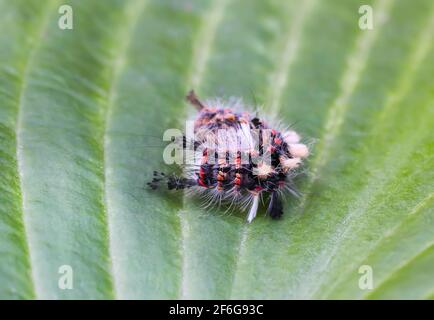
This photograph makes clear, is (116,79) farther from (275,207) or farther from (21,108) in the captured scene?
(275,207)

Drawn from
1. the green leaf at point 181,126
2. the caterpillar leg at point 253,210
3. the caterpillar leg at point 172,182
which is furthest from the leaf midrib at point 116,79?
the caterpillar leg at point 253,210

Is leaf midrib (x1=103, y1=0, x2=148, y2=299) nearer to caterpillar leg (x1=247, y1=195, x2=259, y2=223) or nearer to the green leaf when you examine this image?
the green leaf

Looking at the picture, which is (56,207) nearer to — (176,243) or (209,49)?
(176,243)

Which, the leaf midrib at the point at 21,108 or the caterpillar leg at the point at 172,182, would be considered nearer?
the leaf midrib at the point at 21,108

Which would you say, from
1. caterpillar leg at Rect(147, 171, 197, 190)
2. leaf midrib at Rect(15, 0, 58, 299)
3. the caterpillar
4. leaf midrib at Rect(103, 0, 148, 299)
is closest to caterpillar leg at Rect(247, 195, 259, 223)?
the caterpillar

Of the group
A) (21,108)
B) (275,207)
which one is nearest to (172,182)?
(275,207)

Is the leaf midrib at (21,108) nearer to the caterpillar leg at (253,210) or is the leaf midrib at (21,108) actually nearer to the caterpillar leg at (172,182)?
the caterpillar leg at (172,182)
